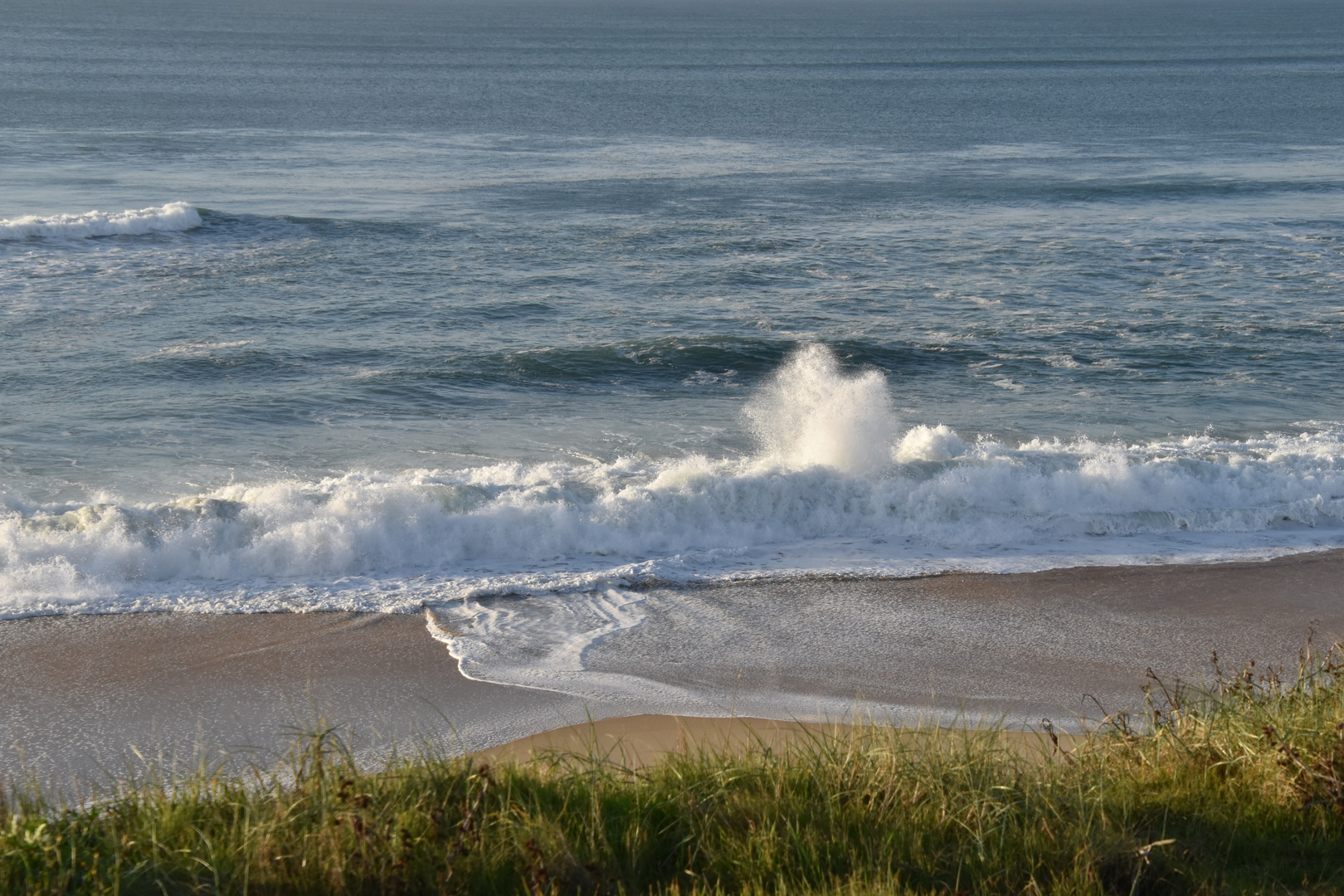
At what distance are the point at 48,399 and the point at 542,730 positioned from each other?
9415mm

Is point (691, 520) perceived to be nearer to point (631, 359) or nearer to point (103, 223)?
point (631, 359)

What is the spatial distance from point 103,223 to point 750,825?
21.8 metres

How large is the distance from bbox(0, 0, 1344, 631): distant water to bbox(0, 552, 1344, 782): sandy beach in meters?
0.59

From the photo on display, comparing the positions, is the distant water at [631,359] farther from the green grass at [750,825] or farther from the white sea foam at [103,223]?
the green grass at [750,825]

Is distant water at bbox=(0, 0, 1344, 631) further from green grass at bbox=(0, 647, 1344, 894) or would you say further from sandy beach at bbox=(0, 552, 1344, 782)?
green grass at bbox=(0, 647, 1344, 894)

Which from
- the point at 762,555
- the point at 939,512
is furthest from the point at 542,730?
the point at 939,512

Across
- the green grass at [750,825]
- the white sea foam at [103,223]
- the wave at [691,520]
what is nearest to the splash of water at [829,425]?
the wave at [691,520]

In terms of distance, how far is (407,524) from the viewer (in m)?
9.53

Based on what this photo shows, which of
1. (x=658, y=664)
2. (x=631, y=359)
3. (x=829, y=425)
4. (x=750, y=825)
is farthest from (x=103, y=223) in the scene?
(x=750, y=825)

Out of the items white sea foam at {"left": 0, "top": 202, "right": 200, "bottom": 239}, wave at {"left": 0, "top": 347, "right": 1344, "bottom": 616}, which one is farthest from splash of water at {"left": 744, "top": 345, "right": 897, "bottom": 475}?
white sea foam at {"left": 0, "top": 202, "right": 200, "bottom": 239}

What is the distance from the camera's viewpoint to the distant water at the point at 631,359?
9562 mm

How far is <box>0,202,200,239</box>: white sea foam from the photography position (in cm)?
2119

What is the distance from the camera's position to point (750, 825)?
4.08 meters

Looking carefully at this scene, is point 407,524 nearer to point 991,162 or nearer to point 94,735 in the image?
point 94,735
